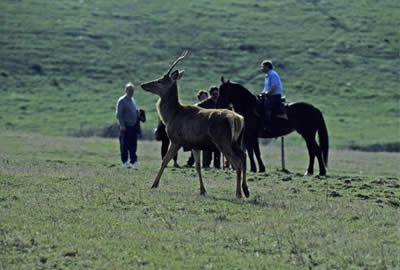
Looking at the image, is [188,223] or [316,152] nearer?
[188,223]

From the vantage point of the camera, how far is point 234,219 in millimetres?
10156

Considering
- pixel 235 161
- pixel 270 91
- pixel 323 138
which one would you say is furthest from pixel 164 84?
pixel 323 138

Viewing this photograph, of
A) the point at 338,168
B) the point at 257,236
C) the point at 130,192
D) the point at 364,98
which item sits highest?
the point at 257,236

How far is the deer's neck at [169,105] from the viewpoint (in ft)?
45.2

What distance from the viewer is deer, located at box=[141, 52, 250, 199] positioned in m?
12.6

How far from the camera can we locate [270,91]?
1939cm

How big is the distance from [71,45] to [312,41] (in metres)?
27.6

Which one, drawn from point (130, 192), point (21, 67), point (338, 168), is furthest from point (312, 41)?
point (130, 192)

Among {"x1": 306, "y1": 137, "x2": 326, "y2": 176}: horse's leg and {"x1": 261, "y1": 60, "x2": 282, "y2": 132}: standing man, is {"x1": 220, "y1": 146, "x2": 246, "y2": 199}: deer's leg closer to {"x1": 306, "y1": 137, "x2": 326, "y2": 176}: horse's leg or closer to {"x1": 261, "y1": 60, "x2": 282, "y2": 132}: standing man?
{"x1": 261, "y1": 60, "x2": 282, "y2": 132}: standing man

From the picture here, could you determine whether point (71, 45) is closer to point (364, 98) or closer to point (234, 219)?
point (364, 98)

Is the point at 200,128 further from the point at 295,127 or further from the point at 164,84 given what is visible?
the point at 295,127

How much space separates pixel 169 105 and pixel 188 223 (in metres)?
4.65

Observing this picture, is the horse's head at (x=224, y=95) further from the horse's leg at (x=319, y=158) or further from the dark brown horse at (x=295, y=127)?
the horse's leg at (x=319, y=158)

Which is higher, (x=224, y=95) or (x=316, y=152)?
(x=224, y=95)
